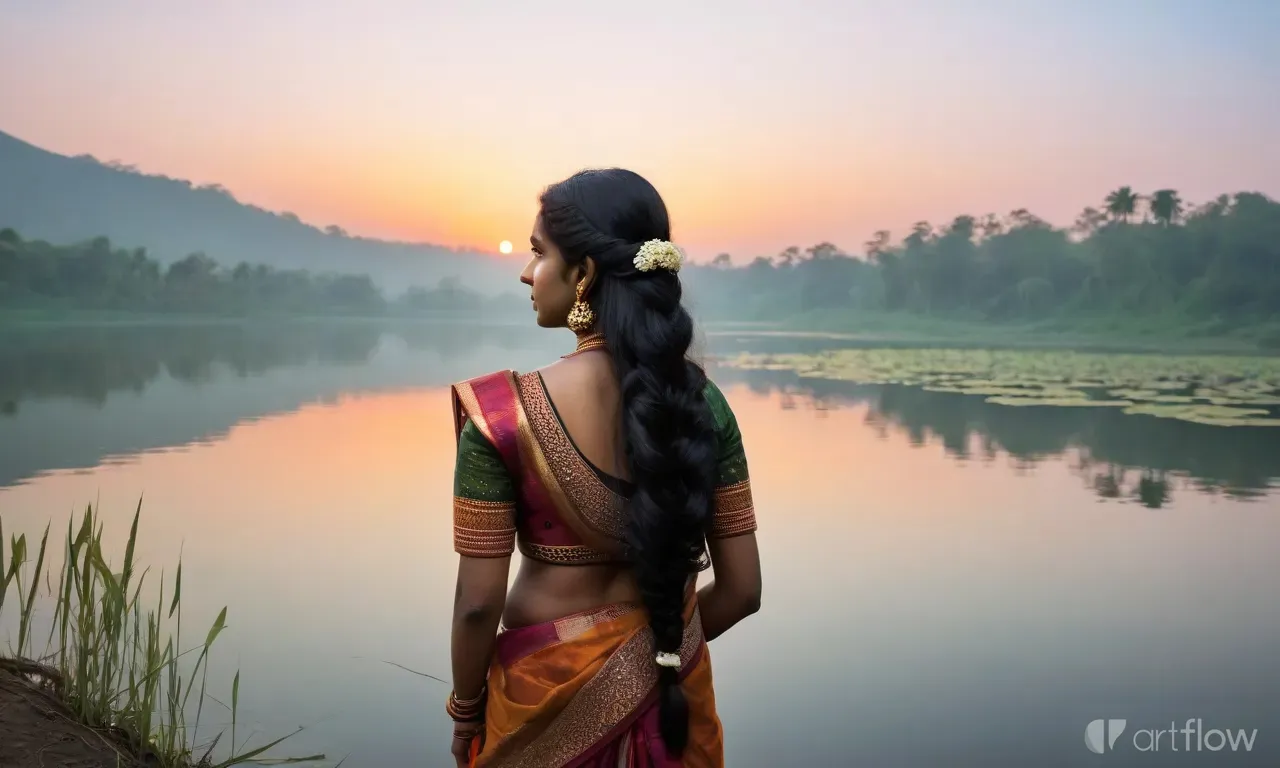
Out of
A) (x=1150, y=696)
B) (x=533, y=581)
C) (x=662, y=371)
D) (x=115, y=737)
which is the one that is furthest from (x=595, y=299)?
(x=1150, y=696)

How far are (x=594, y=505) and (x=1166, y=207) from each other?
347 inches

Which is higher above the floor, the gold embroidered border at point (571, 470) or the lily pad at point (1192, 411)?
the gold embroidered border at point (571, 470)

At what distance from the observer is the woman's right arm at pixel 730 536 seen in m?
1.39

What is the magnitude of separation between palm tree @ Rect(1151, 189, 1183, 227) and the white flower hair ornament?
8109mm

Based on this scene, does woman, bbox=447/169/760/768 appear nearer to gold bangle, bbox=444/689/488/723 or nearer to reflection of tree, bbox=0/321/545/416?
gold bangle, bbox=444/689/488/723

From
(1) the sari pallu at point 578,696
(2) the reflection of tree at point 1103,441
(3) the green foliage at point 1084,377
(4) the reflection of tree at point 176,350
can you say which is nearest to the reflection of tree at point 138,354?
(4) the reflection of tree at point 176,350

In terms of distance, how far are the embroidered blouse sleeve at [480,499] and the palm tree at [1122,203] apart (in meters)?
7.94

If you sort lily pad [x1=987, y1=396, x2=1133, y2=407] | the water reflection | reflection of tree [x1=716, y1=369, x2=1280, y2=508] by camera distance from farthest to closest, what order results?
lily pad [x1=987, y1=396, x2=1133, y2=407] → the water reflection → reflection of tree [x1=716, y1=369, x2=1280, y2=508]

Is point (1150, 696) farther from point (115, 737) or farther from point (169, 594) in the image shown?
point (169, 594)

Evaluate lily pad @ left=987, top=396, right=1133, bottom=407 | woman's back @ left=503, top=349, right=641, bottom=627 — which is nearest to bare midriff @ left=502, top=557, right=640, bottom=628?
woman's back @ left=503, top=349, right=641, bottom=627

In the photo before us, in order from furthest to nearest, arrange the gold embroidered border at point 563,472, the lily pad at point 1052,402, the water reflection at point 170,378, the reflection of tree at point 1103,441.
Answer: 1. the lily pad at point 1052,402
2. the water reflection at point 170,378
3. the reflection of tree at point 1103,441
4. the gold embroidered border at point 563,472

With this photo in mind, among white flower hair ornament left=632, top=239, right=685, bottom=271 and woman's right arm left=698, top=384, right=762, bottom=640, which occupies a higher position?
white flower hair ornament left=632, top=239, right=685, bottom=271

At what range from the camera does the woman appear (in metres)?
1.27

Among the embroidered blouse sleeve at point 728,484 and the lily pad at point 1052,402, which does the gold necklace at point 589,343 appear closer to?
the embroidered blouse sleeve at point 728,484
